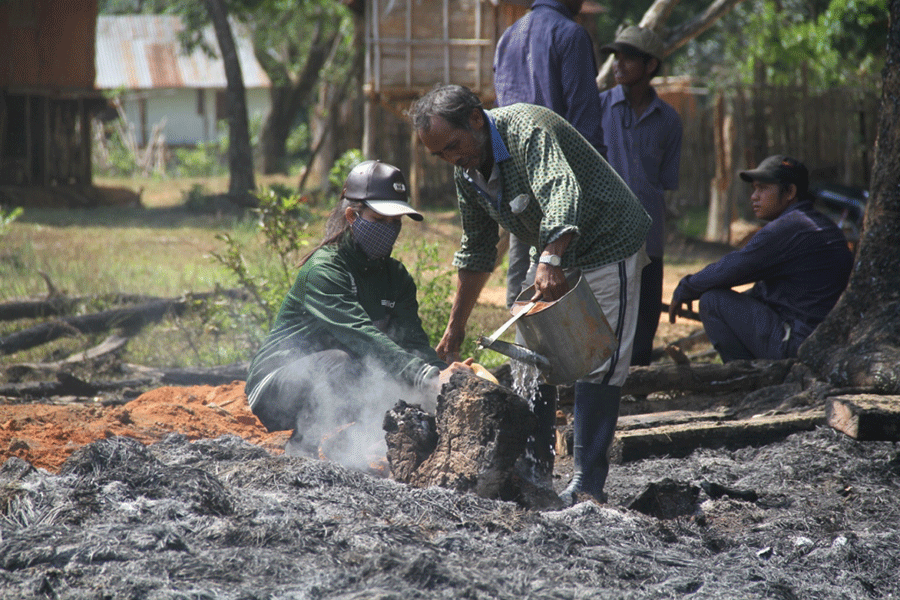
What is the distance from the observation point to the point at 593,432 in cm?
366

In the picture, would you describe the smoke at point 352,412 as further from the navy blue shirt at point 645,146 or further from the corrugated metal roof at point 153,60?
the corrugated metal roof at point 153,60

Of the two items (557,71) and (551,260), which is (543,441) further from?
(557,71)

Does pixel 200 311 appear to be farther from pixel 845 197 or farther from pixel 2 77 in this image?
pixel 2 77

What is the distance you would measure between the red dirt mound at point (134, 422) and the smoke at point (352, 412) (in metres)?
0.32

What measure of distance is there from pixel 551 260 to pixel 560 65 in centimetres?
174

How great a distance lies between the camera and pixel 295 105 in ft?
77.5

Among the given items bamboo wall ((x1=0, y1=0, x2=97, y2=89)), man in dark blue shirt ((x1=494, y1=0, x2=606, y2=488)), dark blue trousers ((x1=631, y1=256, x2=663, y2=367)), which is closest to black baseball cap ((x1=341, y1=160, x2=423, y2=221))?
man in dark blue shirt ((x1=494, y1=0, x2=606, y2=488))

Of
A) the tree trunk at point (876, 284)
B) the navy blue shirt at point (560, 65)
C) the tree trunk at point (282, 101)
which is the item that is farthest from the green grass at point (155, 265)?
the tree trunk at point (282, 101)

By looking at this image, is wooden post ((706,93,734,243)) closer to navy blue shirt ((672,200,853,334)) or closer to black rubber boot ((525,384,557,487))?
navy blue shirt ((672,200,853,334))

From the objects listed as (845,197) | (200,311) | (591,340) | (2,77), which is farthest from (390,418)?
(2,77)

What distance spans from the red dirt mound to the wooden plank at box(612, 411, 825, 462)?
1.75 metres

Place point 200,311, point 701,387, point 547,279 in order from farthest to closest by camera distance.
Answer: point 200,311 < point 701,387 < point 547,279

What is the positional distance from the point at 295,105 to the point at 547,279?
21.5 m

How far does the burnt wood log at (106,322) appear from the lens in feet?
20.6
